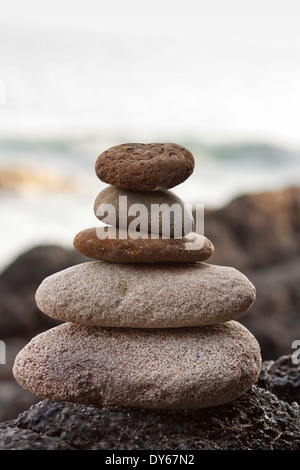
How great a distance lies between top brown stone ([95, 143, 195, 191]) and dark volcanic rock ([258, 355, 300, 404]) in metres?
1.82

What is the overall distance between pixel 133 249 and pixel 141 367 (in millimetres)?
665

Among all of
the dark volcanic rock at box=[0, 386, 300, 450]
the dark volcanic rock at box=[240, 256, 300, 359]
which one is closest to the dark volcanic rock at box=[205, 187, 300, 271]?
the dark volcanic rock at box=[240, 256, 300, 359]

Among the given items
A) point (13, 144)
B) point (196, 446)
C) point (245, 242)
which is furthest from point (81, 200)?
point (196, 446)

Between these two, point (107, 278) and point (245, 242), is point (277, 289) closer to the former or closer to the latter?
point (245, 242)

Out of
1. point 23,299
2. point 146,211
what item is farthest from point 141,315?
point 23,299

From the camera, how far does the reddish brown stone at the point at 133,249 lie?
10.4 ft

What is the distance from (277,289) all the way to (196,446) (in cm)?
652

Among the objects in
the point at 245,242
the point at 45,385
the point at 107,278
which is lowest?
the point at 45,385

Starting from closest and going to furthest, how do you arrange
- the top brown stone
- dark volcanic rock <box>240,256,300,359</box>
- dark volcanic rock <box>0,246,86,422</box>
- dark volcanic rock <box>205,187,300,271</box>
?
the top brown stone
dark volcanic rock <box>240,256,300,359</box>
dark volcanic rock <box>0,246,86,422</box>
dark volcanic rock <box>205,187,300,271</box>

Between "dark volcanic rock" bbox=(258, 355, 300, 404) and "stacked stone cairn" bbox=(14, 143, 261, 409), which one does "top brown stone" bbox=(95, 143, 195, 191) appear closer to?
"stacked stone cairn" bbox=(14, 143, 261, 409)

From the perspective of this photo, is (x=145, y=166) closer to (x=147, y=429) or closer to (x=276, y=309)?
(x=147, y=429)

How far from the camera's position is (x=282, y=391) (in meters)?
4.22

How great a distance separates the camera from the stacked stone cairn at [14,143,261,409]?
3.05 meters

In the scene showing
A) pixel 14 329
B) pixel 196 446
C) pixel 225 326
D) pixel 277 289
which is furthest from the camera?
pixel 277 289
